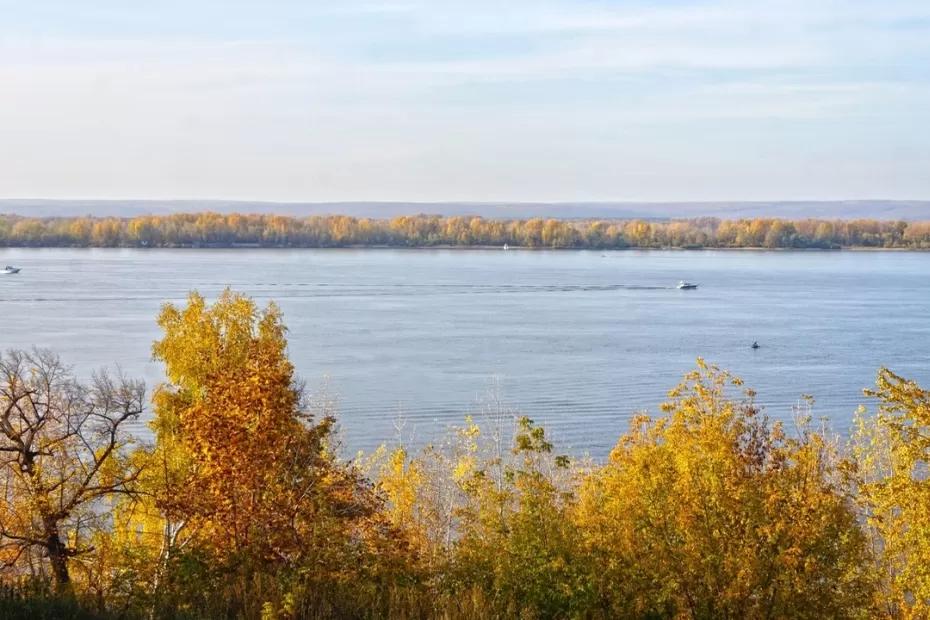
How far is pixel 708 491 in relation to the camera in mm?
9938

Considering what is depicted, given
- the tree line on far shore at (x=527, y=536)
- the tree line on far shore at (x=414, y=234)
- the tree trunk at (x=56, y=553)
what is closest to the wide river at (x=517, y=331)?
the tree line on far shore at (x=527, y=536)

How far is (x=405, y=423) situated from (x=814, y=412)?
1004 cm

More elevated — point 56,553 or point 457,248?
point 56,553

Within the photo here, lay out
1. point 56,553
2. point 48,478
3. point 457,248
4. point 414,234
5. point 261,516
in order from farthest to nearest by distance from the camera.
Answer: point 414,234
point 457,248
point 48,478
point 56,553
point 261,516

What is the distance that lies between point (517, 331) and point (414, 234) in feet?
318

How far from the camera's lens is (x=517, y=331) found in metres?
47.7

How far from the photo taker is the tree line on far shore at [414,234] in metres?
132

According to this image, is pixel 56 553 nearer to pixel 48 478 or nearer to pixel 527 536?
pixel 48 478

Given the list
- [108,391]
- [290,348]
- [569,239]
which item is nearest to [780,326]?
[290,348]

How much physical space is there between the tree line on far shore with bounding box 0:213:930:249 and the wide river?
124 ft

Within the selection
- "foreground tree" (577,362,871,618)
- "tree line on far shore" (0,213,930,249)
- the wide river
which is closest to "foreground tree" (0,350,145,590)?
"foreground tree" (577,362,871,618)

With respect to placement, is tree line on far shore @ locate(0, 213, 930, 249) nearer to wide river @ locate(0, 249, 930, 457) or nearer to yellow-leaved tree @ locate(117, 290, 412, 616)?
wide river @ locate(0, 249, 930, 457)

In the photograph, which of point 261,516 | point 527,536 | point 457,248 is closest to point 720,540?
point 527,536

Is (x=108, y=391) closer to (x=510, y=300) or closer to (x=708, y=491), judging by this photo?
(x=708, y=491)
